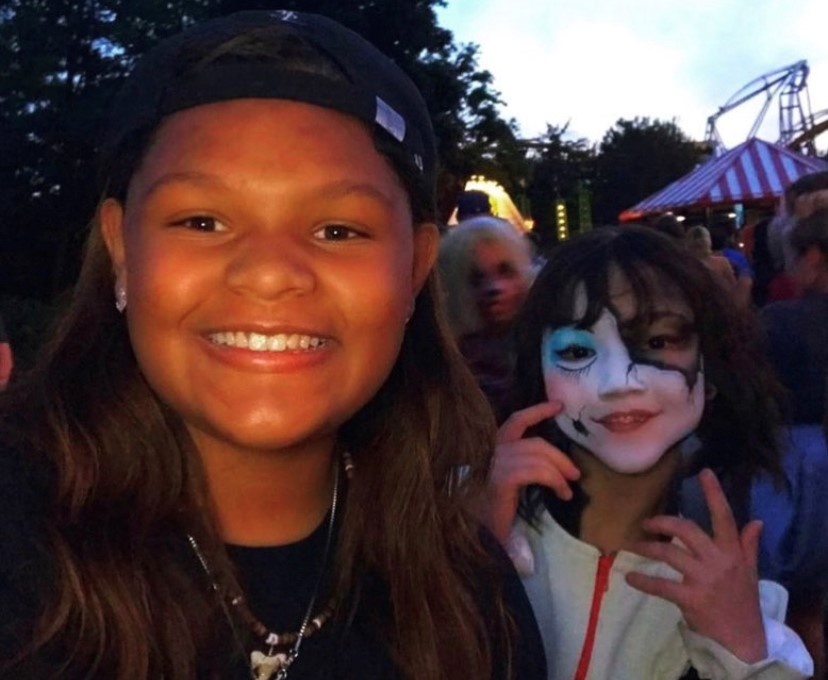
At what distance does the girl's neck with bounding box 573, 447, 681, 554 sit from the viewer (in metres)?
2.33

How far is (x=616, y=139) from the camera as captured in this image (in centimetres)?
4734

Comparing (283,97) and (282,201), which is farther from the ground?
(283,97)

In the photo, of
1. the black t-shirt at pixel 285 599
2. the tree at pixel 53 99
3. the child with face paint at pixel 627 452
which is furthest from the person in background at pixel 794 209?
the tree at pixel 53 99

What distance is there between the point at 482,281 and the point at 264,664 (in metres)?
2.16

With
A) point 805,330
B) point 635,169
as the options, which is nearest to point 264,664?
point 805,330

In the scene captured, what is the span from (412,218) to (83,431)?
1.87 feet

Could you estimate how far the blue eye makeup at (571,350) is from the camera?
232 centimetres

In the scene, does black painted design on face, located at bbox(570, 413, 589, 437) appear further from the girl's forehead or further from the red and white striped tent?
the red and white striped tent

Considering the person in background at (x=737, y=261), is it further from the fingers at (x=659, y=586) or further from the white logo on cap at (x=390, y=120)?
the white logo on cap at (x=390, y=120)

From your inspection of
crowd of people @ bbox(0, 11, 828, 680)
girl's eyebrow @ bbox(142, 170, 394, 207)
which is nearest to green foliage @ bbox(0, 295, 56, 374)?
crowd of people @ bbox(0, 11, 828, 680)

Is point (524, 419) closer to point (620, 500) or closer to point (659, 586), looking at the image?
point (620, 500)

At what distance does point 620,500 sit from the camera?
2.36 metres

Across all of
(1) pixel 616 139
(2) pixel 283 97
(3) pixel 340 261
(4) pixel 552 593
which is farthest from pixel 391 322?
(1) pixel 616 139

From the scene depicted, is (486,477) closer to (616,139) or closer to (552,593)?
(552,593)
